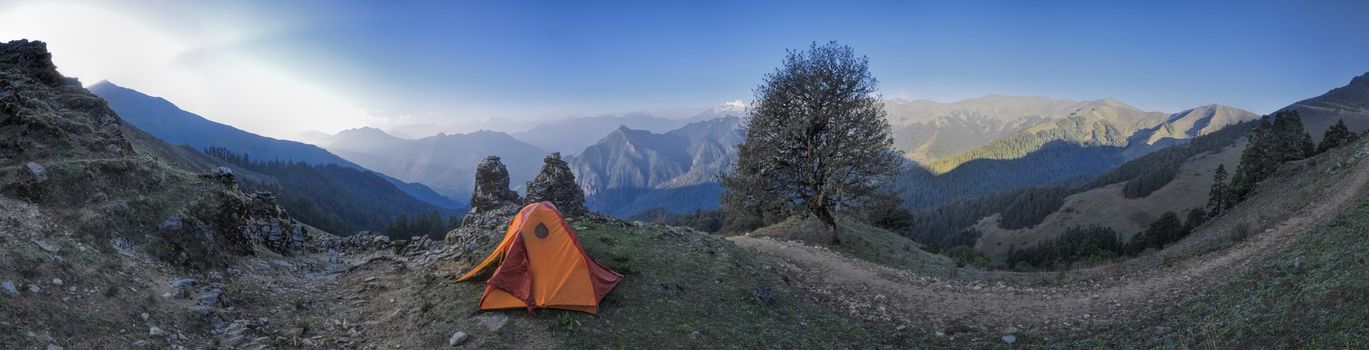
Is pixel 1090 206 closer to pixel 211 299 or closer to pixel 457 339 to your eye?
pixel 457 339

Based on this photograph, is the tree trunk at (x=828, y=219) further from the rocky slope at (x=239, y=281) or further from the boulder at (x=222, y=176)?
the boulder at (x=222, y=176)

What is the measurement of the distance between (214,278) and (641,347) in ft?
42.3

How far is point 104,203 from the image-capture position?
48.6 feet

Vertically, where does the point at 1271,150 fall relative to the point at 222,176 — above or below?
above

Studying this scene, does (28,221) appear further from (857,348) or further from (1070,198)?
(1070,198)

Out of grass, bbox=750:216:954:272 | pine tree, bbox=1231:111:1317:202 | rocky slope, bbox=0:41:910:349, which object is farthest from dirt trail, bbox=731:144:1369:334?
pine tree, bbox=1231:111:1317:202

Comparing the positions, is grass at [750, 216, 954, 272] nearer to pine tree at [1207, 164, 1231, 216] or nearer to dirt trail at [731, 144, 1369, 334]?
dirt trail at [731, 144, 1369, 334]

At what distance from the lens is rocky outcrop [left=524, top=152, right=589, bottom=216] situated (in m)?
26.4

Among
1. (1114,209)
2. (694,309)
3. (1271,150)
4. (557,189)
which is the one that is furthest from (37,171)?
(1114,209)

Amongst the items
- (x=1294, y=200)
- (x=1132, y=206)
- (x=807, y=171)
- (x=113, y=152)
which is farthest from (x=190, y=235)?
(x=1132, y=206)

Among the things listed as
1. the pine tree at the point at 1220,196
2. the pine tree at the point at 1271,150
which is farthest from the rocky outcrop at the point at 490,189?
the pine tree at the point at 1220,196

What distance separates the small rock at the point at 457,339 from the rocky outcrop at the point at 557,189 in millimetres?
14291

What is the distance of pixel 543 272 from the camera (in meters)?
13.1

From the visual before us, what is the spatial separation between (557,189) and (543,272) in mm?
14260
